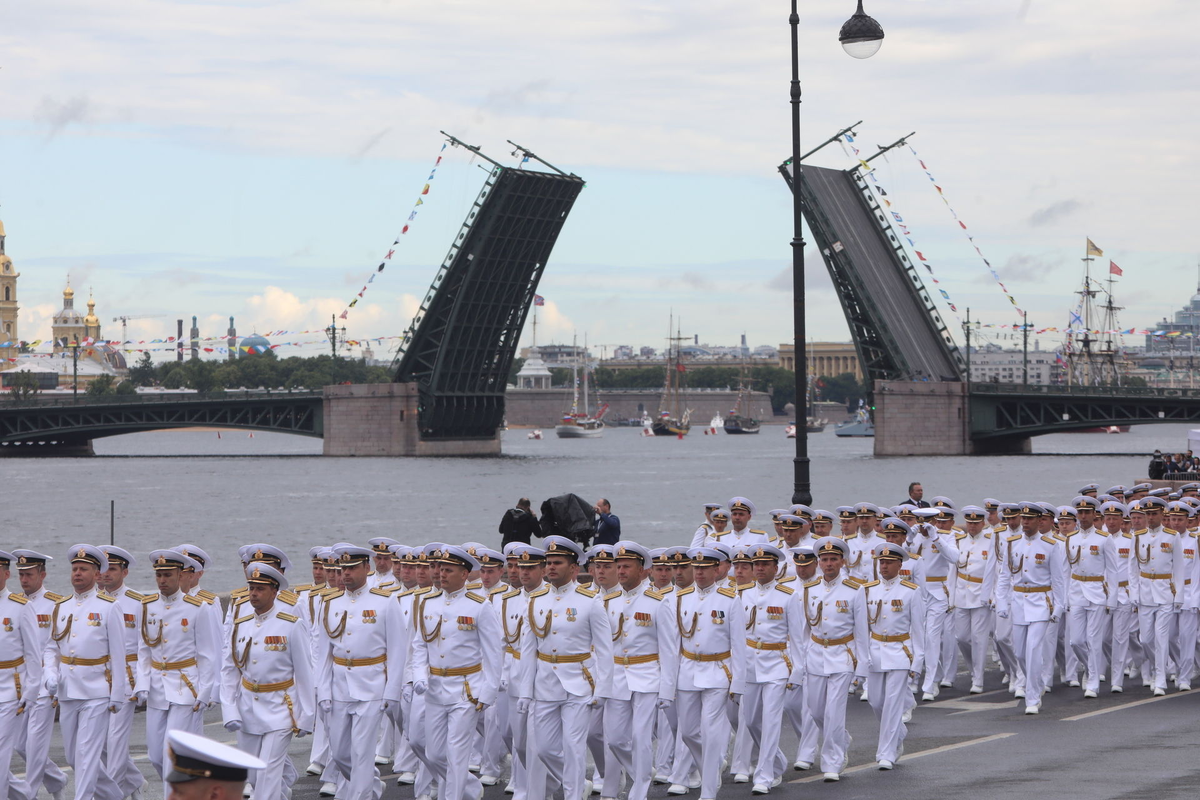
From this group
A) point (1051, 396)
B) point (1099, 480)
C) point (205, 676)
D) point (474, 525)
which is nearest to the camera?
point (205, 676)

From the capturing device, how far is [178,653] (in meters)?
9.36

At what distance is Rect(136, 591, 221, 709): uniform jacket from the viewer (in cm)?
924

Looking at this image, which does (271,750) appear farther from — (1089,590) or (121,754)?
(1089,590)

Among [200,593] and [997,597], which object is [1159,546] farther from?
[200,593]

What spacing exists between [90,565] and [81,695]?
2.42ft

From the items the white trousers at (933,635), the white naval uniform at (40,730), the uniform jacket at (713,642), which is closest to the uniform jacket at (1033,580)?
the white trousers at (933,635)

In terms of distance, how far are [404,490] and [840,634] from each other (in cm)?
5336

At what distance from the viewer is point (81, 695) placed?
9336mm

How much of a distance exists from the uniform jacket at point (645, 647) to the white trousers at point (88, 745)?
2.90m

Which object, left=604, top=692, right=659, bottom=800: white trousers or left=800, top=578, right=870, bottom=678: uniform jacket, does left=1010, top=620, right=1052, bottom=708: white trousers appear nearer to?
left=800, top=578, right=870, bottom=678: uniform jacket

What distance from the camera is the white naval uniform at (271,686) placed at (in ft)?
28.7

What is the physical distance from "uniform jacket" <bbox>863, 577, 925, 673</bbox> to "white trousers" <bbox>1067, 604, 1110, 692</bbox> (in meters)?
3.32

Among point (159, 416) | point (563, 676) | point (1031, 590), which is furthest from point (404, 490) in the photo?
point (563, 676)

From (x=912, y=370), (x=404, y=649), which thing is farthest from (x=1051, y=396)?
(x=404, y=649)
